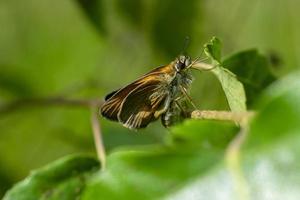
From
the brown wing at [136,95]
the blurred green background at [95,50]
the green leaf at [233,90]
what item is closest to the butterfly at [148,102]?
the brown wing at [136,95]

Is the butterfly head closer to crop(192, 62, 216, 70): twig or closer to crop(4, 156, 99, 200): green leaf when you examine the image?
crop(192, 62, 216, 70): twig

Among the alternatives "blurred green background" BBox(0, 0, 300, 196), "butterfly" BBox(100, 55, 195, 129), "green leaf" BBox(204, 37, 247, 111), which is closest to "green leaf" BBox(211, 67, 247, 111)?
"green leaf" BBox(204, 37, 247, 111)

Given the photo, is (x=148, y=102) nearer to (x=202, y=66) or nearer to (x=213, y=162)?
(x=202, y=66)

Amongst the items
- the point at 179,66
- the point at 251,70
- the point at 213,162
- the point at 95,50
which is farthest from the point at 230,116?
the point at 95,50

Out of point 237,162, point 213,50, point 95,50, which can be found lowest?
point 237,162

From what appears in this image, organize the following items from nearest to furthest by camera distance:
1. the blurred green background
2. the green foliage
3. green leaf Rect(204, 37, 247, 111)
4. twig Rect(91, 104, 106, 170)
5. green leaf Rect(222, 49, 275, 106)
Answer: the green foliage < green leaf Rect(204, 37, 247, 111) < green leaf Rect(222, 49, 275, 106) < twig Rect(91, 104, 106, 170) < the blurred green background

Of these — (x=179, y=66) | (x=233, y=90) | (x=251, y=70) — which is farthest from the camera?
(x=179, y=66)
